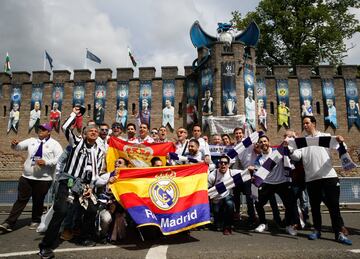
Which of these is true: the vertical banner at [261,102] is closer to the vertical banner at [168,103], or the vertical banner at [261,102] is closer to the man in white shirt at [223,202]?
the vertical banner at [168,103]

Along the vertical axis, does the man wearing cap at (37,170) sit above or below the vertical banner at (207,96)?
below

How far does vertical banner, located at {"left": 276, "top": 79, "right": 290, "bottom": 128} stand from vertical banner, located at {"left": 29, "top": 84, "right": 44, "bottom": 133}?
2074 centimetres

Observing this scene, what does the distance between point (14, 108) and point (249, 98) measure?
68.0ft

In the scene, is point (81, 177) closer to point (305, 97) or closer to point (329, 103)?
point (305, 97)

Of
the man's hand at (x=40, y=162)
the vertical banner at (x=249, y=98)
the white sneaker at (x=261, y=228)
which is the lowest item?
the white sneaker at (x=261, y=228)

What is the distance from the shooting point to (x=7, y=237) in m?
5.20

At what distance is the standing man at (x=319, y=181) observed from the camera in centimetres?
486

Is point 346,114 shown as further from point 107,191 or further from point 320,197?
point 107,191

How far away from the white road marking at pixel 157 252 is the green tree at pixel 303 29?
25.9m

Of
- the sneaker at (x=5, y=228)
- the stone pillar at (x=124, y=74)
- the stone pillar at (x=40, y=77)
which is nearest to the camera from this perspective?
the sneaker at (x=5, y=228)

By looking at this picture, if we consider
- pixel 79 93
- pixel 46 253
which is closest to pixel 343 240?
pixel 46 253

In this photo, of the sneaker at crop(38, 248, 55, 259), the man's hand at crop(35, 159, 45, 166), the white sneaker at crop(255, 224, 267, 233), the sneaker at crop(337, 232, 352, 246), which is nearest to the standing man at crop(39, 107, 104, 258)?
the sneaker at crop(38, 248, 55, 259)

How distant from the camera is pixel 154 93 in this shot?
2381 centimetres

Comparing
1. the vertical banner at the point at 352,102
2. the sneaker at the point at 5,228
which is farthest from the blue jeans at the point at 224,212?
the vertical banner at the point at 352,102
